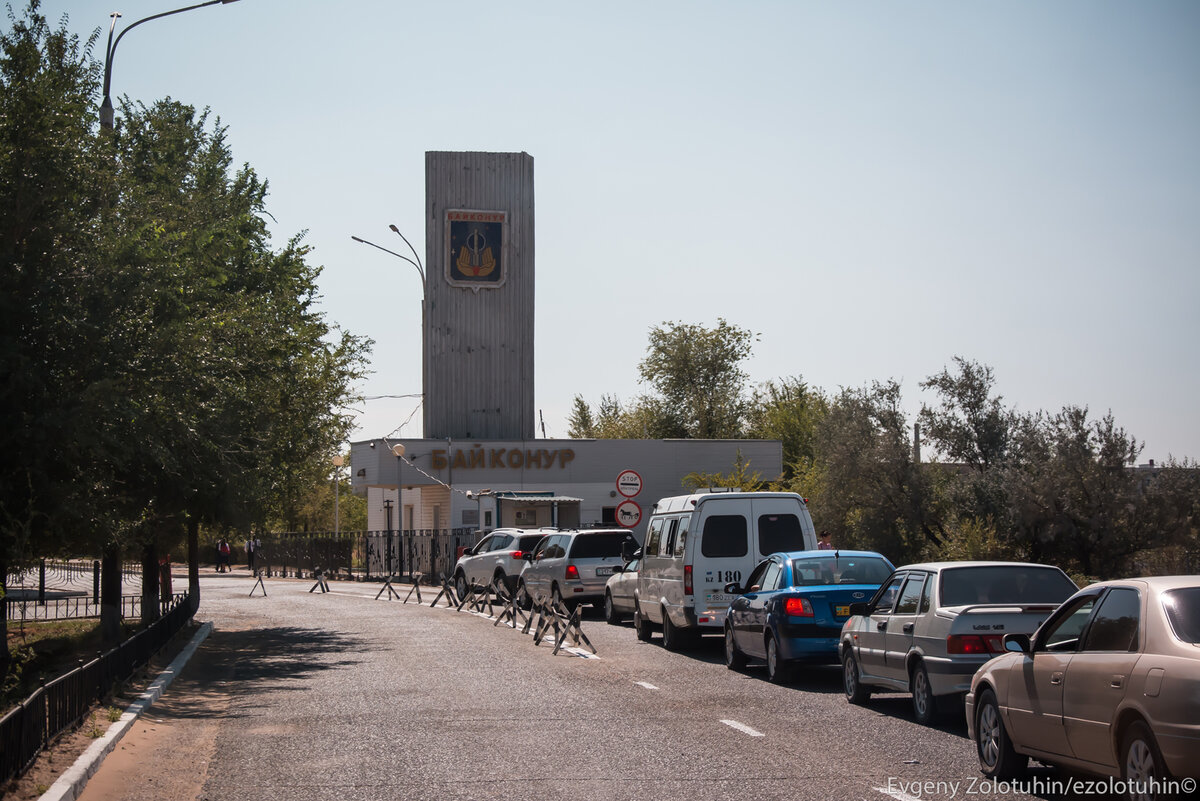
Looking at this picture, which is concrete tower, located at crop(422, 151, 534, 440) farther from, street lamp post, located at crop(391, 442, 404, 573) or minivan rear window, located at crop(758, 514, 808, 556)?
minivan rear window, located at crop(758, 514, 808, 556)

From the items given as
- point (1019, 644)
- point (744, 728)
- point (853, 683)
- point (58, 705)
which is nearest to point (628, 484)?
point (853, 683)

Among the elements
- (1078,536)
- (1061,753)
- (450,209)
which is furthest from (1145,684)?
(450,209)

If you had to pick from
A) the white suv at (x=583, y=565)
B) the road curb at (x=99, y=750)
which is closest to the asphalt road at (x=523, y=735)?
the road curb at (x=99, y=750)

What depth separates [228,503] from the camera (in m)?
21.2

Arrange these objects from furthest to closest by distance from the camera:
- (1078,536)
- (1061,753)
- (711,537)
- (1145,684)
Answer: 1. (1078,536)
2. (711,537)
3. (1061,753)
4. (1145,684)

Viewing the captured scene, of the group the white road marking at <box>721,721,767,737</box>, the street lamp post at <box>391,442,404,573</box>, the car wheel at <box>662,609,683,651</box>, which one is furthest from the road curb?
the street lamp post at <box>391,442,404,573</box>

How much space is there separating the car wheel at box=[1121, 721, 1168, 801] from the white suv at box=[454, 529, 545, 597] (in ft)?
74.8

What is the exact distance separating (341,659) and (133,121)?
10824 mm

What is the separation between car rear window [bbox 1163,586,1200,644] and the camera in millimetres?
6707

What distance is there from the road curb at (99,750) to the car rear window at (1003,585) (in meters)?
7.22

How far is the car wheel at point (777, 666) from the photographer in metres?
14.4

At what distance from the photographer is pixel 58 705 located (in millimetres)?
10289

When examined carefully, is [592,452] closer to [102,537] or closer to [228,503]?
[228,503]

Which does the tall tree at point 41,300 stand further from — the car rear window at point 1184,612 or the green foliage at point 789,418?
the green foliage at point 789,418
